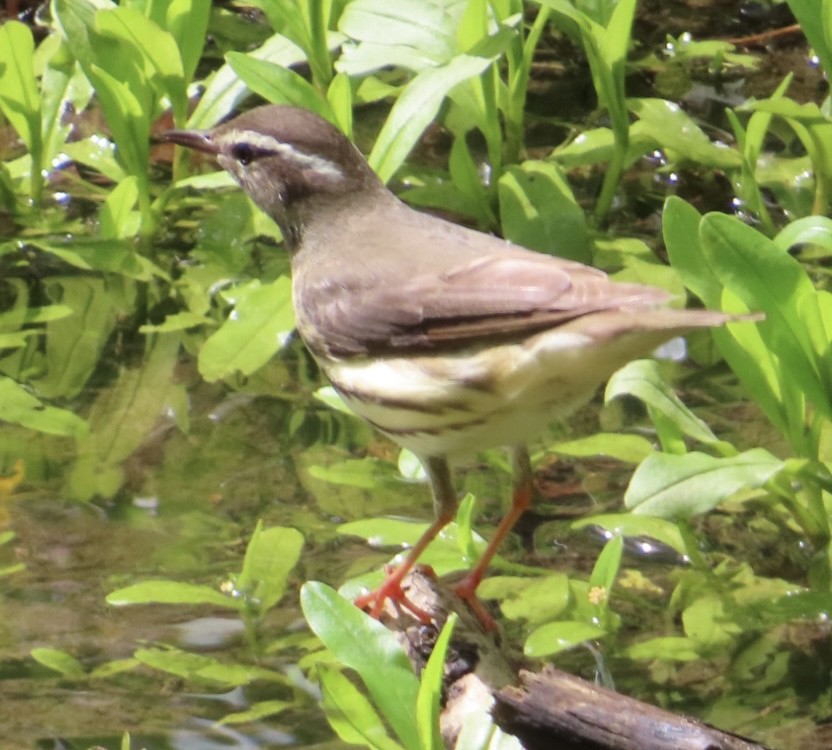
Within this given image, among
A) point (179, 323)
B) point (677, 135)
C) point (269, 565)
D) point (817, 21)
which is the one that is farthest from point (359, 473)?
point (817, 21)

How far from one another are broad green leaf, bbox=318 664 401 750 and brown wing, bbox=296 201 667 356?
69cm

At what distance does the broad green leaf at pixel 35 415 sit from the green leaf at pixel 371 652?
155 cm

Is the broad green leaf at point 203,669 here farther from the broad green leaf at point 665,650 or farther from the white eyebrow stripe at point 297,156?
the white eyebrow stripe at point 297,156

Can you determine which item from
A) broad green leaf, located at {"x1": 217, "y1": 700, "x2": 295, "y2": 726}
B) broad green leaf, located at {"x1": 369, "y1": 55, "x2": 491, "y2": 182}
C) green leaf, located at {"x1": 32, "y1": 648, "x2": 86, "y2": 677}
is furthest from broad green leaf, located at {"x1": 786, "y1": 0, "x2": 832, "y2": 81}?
green leaf, located at {"x1": 32, "y1": 648, "x2": 86, "y2": 677}

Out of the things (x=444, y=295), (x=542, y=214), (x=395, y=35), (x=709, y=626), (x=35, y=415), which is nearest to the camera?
(x=444, y=295)

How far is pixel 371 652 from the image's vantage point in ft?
8.54

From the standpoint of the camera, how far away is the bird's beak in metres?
3.61

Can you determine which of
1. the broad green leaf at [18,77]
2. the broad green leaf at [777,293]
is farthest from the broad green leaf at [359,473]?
the broad green leaf at [18,77]

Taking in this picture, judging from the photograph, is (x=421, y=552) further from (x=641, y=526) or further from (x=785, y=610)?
(x=785, y=610)

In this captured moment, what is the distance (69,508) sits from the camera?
375cm

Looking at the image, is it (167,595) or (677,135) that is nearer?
(167,595)

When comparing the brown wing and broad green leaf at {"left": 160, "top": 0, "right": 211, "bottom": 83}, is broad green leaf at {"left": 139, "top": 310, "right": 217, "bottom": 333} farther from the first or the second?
the brown wing

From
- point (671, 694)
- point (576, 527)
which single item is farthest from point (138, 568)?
point (671, 694)

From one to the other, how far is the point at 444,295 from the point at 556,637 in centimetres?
77
